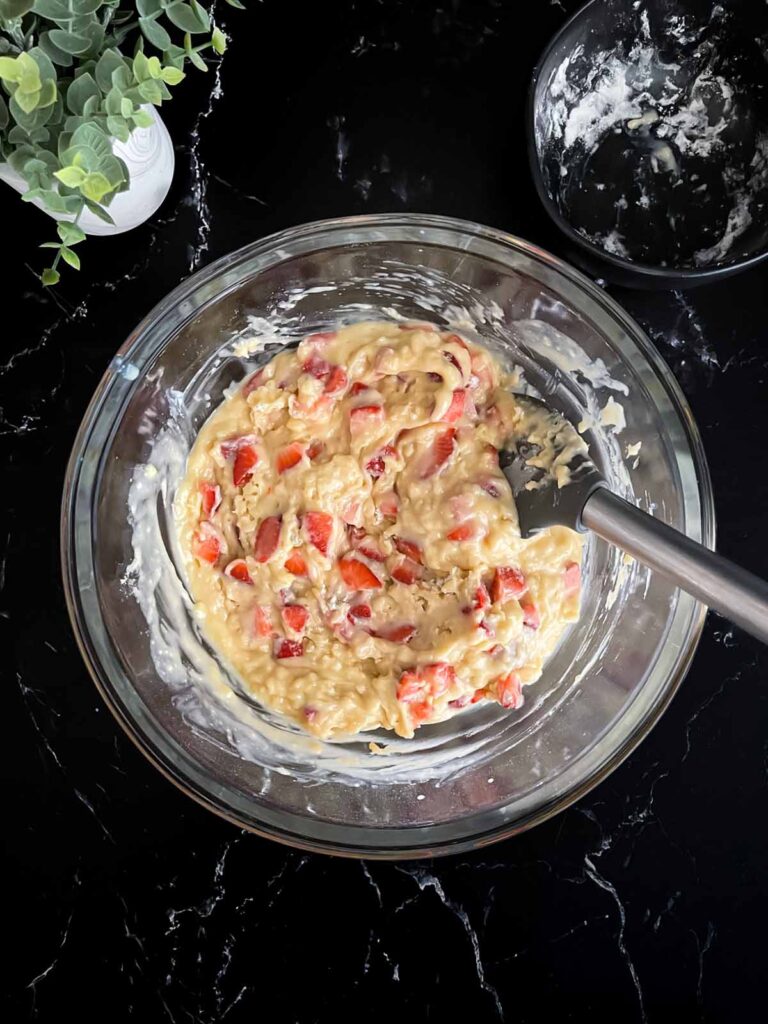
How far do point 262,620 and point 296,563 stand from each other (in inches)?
6.2

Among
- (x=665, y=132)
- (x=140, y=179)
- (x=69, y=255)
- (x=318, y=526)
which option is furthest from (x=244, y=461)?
(x=665, y=132)

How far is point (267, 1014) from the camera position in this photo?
225cm

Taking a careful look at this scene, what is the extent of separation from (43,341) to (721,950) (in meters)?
2.22

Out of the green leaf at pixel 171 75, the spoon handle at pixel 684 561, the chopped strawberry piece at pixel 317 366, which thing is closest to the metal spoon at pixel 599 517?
the spoon handle at pixel 684 561

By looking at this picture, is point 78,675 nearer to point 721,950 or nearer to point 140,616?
point 140,616

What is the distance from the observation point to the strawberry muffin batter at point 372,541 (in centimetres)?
199

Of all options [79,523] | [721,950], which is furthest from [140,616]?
[721,950]

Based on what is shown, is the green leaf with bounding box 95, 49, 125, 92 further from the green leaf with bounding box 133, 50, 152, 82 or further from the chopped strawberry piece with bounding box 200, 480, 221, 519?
the chopped strawberry piece with bounding box 200, 480, 221, 519

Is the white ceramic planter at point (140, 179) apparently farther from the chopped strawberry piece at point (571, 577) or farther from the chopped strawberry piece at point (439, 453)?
the chopped strawberry piece at point (571, 577)

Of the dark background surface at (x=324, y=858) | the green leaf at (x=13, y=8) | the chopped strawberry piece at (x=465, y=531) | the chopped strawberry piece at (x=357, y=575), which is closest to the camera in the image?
the green leaf at (x=13, y=8)

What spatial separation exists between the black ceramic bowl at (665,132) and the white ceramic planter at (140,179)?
890 millimetres

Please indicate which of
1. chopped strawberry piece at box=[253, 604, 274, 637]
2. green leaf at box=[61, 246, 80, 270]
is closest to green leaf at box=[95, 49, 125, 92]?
green leaf at box=[61, 246, 80, 270]

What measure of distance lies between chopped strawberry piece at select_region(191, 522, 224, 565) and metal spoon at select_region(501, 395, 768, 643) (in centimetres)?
67

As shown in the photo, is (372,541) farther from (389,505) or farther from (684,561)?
(684,561)
